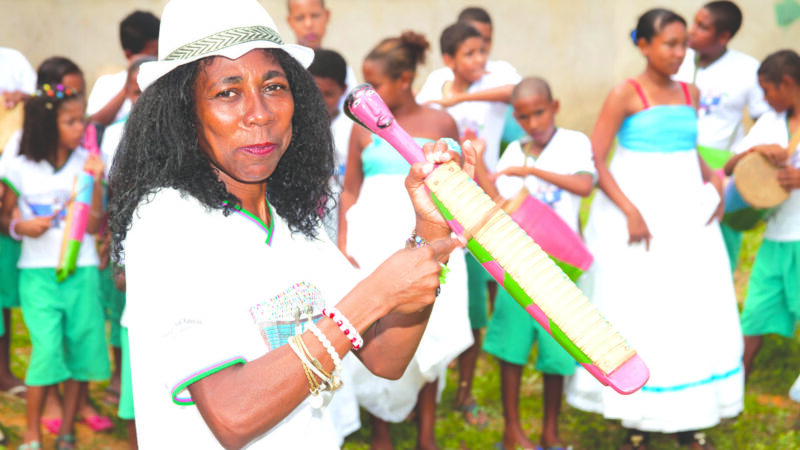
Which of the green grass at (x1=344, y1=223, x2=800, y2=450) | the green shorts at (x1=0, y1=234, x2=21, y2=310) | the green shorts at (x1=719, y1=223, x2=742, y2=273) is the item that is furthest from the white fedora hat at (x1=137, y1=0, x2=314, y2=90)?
the green shorts at (x1=719, y1=223, x2=742, y2=273)

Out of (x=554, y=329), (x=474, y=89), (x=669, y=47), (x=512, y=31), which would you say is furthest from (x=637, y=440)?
(x=512, y=31)

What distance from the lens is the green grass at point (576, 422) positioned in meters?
4.89

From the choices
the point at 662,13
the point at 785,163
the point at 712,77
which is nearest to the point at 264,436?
the point at 662,13

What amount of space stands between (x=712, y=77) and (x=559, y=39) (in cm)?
516

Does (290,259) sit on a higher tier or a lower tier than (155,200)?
lower

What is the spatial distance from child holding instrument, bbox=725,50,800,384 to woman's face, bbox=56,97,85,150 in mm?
3748

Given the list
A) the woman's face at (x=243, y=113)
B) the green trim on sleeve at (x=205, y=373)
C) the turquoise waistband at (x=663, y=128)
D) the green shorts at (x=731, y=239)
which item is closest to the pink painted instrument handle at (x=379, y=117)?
the woman's face at (x=243, y=113)

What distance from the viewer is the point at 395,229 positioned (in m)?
4.53

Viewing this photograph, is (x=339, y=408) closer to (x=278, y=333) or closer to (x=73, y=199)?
(x=73, y=199)

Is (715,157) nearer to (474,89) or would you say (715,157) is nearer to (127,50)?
(474,89)

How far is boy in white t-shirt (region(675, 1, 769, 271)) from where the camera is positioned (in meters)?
5.86

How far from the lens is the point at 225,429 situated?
1.64 meters

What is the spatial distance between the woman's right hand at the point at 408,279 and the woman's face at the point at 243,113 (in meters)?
0.42

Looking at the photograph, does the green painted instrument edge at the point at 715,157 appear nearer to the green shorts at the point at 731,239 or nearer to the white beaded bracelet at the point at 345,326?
the green shorts at the point at 731,239
